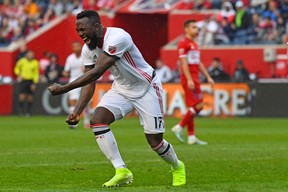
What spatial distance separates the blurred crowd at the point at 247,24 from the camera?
3228 centimetres

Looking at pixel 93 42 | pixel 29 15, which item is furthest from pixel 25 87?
pixel 93 42

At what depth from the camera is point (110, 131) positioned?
35.6 ft

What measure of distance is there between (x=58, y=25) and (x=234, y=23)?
9.82 meters

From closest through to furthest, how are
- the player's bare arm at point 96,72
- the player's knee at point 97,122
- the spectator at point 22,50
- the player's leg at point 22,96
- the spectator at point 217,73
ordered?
the player's bare arm at point 96,72, the player's knee at point 97,122, the spectator at point 217,73, the player's leg at point 22,96, the spectator at point 22,50

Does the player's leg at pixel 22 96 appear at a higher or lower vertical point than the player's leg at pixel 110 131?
lower

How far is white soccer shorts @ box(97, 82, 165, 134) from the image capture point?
10.9m

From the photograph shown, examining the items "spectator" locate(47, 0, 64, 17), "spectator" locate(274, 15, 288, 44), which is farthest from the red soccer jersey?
"spectator" locate(47, 0, 64, 17)

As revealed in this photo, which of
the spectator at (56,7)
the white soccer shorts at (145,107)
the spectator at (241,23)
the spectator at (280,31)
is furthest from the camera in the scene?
the spectator at (56,7)

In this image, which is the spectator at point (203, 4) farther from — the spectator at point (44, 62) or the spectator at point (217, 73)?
the spectator at point (44, 62)

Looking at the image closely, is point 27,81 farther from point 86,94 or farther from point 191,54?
point 86,94

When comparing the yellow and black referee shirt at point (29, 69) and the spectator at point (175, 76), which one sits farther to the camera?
the yellow and black referee shirt at point (29, 69)

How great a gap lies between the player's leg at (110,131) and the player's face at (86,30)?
34.5 inches

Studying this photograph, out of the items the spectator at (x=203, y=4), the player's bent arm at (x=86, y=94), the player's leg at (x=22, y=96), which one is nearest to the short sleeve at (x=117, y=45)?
the player's bent arm at (x=86, y=94)

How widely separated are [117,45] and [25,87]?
72.6 feet
